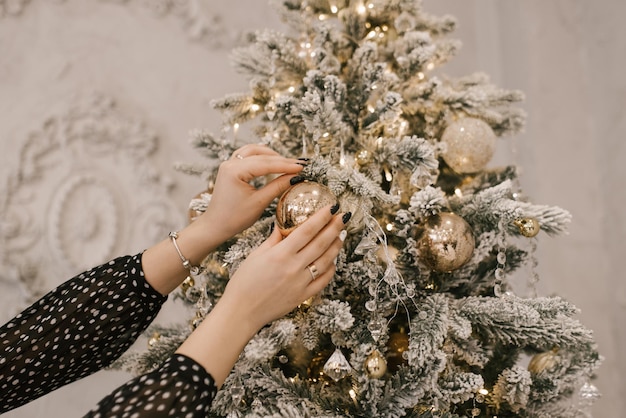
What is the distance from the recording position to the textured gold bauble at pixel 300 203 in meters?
0.57

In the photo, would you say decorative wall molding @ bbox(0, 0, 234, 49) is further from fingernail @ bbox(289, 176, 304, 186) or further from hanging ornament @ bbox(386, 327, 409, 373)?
hanging ornament @ bbox(386, 327, 409, 373)

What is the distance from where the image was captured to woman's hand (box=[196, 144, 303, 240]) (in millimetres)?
618

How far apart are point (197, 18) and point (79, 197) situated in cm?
65

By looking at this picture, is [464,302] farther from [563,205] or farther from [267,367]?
[563,205]

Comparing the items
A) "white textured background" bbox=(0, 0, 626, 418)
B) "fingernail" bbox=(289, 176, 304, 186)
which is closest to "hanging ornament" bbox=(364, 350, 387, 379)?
"fingernail" bbox=(289, 176, 304, 186)

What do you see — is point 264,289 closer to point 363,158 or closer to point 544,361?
point 363,158

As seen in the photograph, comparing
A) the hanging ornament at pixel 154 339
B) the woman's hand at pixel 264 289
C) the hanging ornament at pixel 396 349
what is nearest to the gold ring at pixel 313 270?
the woman's hand at pixel 264 289

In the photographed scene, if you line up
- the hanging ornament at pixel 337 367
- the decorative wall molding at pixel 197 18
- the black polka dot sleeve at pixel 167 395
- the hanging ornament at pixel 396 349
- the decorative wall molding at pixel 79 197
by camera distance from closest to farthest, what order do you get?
the black polka dot sleeve at pixel 167 395, the hanging ornament at pixel 337 367, the hanging ornament at pixel 396 349, the decorative wall molding at pixel 79 197, the decorative wall molding at pixel 197 18

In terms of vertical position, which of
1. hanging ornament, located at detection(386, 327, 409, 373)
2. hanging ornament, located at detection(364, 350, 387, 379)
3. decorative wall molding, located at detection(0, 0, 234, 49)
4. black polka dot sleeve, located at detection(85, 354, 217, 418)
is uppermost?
decorative wall molding, located at detection(0, 0, 234, 49)

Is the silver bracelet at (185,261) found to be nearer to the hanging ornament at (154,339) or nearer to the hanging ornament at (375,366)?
the hanging ornament at (154,339)

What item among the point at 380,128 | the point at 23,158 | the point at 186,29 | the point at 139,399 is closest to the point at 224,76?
the point at 186,29

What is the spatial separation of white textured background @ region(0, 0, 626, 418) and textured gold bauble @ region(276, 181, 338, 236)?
2.96ft

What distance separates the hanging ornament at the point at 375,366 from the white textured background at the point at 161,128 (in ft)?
2.96

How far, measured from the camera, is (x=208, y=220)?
689 mm
